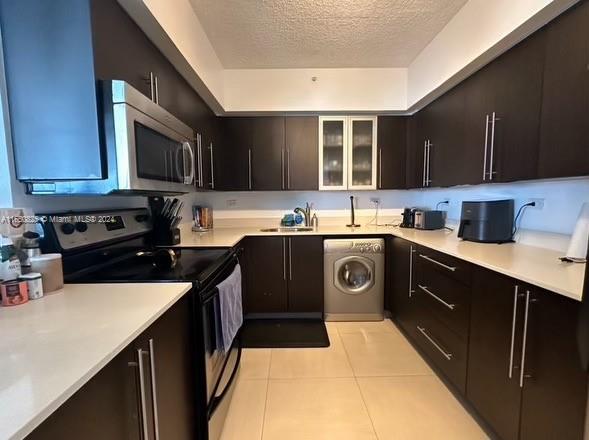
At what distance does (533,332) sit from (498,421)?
53 cm

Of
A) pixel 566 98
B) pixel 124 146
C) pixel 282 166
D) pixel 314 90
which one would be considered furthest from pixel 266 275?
pixel 566 98

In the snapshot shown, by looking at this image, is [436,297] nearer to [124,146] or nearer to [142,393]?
[142,393]

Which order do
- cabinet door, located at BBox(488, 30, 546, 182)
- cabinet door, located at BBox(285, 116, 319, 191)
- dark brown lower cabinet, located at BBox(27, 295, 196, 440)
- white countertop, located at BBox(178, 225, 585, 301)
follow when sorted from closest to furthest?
dark brown lower cabinet, located at BBox(27, 295, 196, 440) → white countertop, located at BBox(178, 225, 585, 301) → cabinet door, located at BBox(488, 30, 546, 182) → cabinet door, located at BBox(285, 116, 319, 191)

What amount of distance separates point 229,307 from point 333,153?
2169mm

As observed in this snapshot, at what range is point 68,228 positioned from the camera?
1242 millimetres

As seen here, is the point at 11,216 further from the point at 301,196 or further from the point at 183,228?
the point at 301,196

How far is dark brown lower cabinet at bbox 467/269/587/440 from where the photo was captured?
40.9 inches

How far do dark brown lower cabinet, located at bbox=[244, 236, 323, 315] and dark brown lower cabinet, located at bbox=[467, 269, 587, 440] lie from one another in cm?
153

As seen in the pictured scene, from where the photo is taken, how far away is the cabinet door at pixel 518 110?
1.51 meters

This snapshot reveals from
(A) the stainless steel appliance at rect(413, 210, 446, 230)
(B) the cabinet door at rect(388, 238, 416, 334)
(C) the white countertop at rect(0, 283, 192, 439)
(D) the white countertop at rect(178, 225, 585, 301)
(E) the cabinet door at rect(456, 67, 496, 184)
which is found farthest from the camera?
(A) the stainless steel appliance at rect(413, 210, 446, 230)

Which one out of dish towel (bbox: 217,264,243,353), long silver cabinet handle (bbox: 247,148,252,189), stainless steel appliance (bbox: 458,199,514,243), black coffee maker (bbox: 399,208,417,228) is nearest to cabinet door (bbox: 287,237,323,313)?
long silver cabinet handle (bbox: 247,148,252,189)

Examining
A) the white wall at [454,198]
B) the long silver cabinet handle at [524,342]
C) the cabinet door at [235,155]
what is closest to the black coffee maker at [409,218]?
the white wall at [454,198]

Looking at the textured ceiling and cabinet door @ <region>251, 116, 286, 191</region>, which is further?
cabinet door @ <region>251, 116, 286, 191</region>

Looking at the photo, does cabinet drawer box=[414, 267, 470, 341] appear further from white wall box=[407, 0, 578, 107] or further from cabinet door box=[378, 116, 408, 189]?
white wall box=[407, 0, 578, 107]
